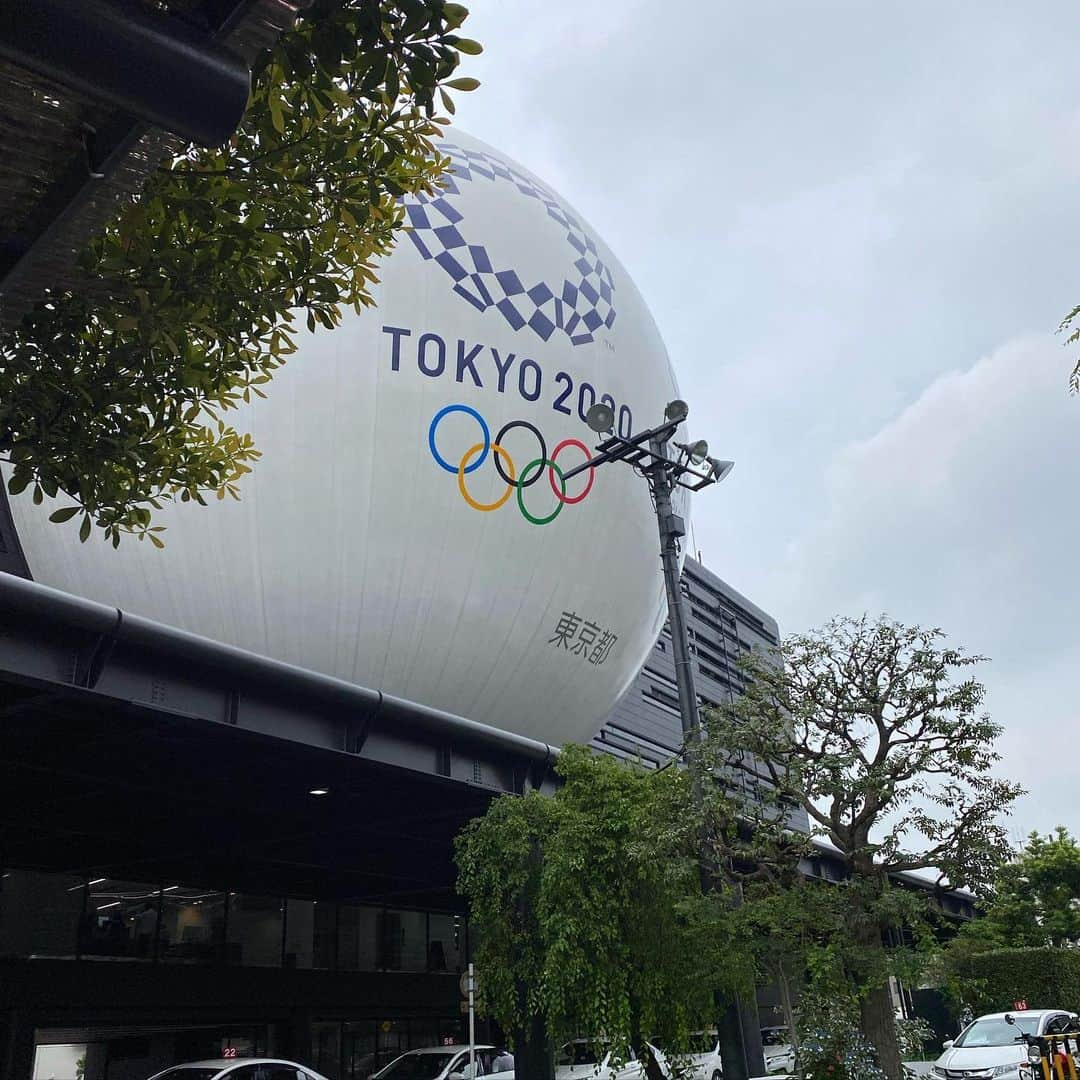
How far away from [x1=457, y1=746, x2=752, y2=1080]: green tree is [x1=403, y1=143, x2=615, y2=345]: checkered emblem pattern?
7.14m

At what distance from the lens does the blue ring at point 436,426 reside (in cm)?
1600

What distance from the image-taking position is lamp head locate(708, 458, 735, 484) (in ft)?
45.8

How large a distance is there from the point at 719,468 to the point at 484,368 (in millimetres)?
4452

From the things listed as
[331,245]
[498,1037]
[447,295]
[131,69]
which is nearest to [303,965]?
[498,1037]

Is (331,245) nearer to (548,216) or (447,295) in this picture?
(447,295)

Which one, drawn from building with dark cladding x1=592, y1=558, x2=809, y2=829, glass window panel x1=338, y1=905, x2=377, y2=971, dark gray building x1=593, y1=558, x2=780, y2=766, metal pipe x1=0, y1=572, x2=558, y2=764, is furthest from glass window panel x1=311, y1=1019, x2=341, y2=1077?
dark gray building x1=593, y1=558, x2=780, y2=766

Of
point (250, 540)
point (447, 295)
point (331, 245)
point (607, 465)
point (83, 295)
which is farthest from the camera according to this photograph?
point (607, 465)

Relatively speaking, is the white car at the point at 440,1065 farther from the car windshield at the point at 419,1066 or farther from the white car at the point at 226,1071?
the white car at the point at 226,1071

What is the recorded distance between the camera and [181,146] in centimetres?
411

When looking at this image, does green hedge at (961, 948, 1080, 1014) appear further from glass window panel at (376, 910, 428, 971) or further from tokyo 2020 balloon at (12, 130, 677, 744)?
tokyo 2020 balloon at (12, 130, 677, 744)

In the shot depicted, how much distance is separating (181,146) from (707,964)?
12935 millimetres

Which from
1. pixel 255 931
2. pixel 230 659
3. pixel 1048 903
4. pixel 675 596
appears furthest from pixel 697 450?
pixel 1048 903

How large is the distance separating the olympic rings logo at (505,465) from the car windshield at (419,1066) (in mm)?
11566

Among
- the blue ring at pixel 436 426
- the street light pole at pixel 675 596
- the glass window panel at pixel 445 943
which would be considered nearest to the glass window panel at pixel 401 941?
the glass window panel at pixel 445 943
